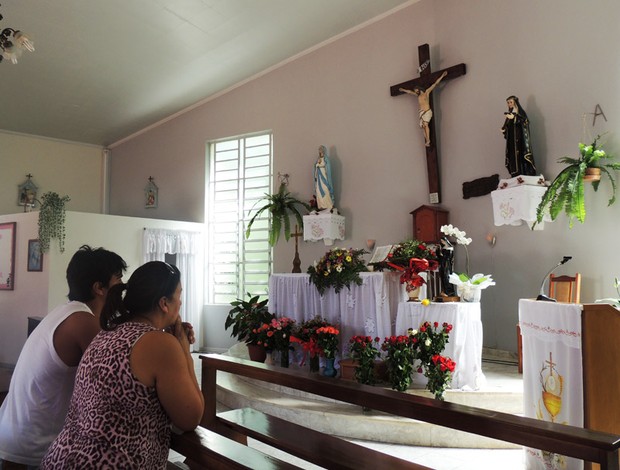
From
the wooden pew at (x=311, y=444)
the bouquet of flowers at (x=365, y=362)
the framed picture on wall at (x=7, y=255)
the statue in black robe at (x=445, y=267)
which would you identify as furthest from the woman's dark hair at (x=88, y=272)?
the framed picture on wall at (x=7, y=255)

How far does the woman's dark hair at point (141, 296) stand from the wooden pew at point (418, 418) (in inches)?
25.6

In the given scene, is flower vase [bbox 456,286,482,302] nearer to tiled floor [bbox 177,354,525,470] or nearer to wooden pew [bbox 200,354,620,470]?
tiled floor [bbox 177,354,525,470]

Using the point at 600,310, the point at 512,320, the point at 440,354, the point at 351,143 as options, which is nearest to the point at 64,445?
the point at 600,310

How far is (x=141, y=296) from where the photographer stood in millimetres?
1739

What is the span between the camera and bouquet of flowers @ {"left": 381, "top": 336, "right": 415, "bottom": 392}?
424cm

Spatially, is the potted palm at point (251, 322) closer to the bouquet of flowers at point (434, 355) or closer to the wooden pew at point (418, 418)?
the bouquet of flowers at point (434, 355)

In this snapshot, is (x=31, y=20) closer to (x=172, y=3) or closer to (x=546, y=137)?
(x=172, y=3)

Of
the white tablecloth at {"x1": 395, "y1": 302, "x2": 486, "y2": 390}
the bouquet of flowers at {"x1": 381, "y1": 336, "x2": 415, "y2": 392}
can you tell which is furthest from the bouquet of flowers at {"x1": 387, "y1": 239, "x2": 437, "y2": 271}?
the bouquet of flowers at {"x1": 381, "y1": 336, "x2": 415, "y2": 392}

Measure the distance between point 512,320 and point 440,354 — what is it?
2.04 m

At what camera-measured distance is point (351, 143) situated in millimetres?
7668

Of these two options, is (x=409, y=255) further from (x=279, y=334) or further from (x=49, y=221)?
(x=49, y=221)

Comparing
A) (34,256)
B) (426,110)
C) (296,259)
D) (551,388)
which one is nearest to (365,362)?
(551,388)

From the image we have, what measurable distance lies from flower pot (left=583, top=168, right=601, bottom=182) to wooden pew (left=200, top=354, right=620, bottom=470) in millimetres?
4100

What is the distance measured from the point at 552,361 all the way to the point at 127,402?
2.34 m
